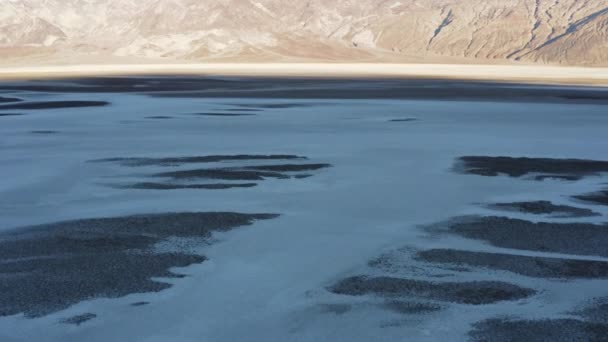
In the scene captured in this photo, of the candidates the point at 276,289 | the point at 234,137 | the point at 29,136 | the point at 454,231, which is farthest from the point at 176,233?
the point at 29,136

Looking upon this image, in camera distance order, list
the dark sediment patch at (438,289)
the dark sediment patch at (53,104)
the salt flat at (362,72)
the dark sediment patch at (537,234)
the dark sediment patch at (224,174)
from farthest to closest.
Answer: the salt flat at (362,72), the dark sediment patch at (53,104), the dark sediment patch at (224,174), the dark sediment patch at (537,234), the dark sediment patch at (438,289)

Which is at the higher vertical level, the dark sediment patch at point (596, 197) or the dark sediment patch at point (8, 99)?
the dark sediment patch at point (596, 197)

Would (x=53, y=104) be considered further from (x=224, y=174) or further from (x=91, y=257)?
(x=91, y=257)

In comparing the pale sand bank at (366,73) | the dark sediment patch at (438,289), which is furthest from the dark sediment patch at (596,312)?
the pale sand bank at (366,73)

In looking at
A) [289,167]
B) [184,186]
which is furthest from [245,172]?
[184,186]

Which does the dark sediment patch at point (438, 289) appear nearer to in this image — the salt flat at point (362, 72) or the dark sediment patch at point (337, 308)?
the dark sediment patch at point (337, 308)

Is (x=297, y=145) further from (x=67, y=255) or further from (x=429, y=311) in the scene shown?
(x=429, y=311)

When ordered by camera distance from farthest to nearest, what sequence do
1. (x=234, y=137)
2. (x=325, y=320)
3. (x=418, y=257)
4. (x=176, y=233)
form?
1. (x=234, y=137)
2. (x=176, y=233)
3. (x=418, y=257)
4. (x=325, y=320)
